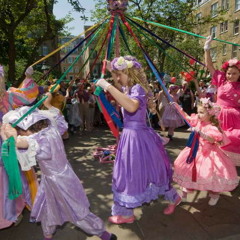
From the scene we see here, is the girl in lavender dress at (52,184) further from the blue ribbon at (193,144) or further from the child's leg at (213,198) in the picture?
the child's leg at (213,198)

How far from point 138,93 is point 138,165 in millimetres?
800

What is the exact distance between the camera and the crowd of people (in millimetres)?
2123

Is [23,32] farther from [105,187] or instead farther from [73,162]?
[105,187]

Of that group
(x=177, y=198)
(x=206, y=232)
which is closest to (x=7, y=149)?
(x=177, y=198)

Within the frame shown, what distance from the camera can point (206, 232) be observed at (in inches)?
102

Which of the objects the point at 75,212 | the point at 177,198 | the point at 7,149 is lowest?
the point at 177,198

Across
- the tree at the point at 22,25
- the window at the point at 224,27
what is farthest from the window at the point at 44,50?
the window at the point at 224,27

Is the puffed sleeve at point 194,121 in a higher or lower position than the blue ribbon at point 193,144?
higher

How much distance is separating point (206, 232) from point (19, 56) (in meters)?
12.6

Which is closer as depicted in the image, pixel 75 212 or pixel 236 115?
pixel 75 212

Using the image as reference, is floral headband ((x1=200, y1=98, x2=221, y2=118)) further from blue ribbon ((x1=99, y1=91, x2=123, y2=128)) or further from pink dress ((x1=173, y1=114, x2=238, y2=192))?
blue ribbon ((x1=99, y1=91, x2=123, y2=128))

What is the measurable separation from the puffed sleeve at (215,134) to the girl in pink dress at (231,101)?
22.6 inches

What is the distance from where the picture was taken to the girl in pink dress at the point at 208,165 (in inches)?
110

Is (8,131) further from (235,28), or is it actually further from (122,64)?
(235,28)
